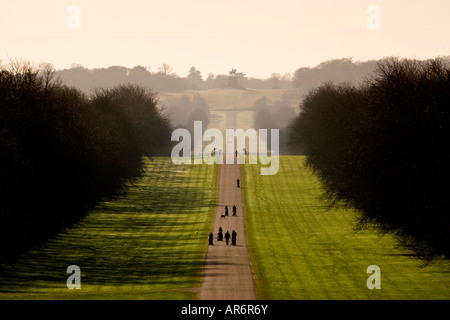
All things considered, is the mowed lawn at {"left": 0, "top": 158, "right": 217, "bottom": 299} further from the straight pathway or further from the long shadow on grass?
the straight pathway

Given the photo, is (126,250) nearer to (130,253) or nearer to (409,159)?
(130,253)

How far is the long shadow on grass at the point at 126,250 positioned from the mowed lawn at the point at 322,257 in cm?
570

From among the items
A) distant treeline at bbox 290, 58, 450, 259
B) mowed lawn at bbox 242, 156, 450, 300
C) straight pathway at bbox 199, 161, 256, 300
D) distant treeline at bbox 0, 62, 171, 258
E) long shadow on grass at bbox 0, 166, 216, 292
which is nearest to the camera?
straight pathway at bbox 199, 161, 256, 300

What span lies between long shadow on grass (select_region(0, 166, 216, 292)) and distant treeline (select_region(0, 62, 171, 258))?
180 centimetres

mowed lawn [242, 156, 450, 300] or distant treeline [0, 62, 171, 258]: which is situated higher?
distant treeline [0, 62, 171, 258]

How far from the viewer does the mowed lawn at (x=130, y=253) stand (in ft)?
155

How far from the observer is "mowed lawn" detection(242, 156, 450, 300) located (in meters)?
47.3

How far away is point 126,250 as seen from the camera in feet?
218

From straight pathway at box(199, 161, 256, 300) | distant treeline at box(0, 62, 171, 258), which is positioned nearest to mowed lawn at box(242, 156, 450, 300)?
straight pathway at box(199, 161, 256, 300)

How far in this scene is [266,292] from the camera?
45719mm

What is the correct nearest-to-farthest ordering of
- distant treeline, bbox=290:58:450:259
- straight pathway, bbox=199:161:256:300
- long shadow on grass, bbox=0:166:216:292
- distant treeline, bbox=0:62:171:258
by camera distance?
straight pathway, bbox=199:161:256:300, long shadow on grass, bbox=0:166:216:292, distant treeline, bbox=290:58:450:259, distant treeline, bbox=0:62:171:258

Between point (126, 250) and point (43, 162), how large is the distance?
10.3 m

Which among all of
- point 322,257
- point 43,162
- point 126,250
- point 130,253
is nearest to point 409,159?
point 322,257
